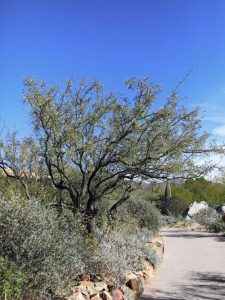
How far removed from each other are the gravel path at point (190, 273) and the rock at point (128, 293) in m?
0.48

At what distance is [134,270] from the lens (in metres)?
11.9

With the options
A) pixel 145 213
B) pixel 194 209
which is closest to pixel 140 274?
pixel 145 213

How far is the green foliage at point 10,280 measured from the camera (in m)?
6.54

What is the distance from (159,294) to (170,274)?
8.46 ft

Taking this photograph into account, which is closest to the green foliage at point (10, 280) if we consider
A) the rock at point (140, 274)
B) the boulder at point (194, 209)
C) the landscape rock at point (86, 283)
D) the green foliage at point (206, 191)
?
the landscape rock at point (86, 283)

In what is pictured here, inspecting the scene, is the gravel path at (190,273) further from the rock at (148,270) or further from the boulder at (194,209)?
the boulder at (194,209)

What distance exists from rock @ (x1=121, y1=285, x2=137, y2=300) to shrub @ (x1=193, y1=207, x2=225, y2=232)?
16.1 meters

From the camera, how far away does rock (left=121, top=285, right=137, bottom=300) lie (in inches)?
378

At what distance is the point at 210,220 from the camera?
27328 millimetres

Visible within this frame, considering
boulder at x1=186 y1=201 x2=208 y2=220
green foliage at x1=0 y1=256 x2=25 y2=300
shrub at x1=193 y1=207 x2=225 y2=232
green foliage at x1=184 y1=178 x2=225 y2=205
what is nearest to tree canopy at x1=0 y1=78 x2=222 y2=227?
green foliage at x1=0 y1=256 x2=25 y2=300

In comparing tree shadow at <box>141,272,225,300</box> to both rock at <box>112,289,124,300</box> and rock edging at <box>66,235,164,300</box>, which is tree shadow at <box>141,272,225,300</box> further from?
rock at <box>112,289,124,300</box>

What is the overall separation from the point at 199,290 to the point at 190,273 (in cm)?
234

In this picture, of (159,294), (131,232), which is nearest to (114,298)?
(159,294)

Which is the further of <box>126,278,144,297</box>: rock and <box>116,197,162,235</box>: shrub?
<box>116,197,162,235</box>: shrub
